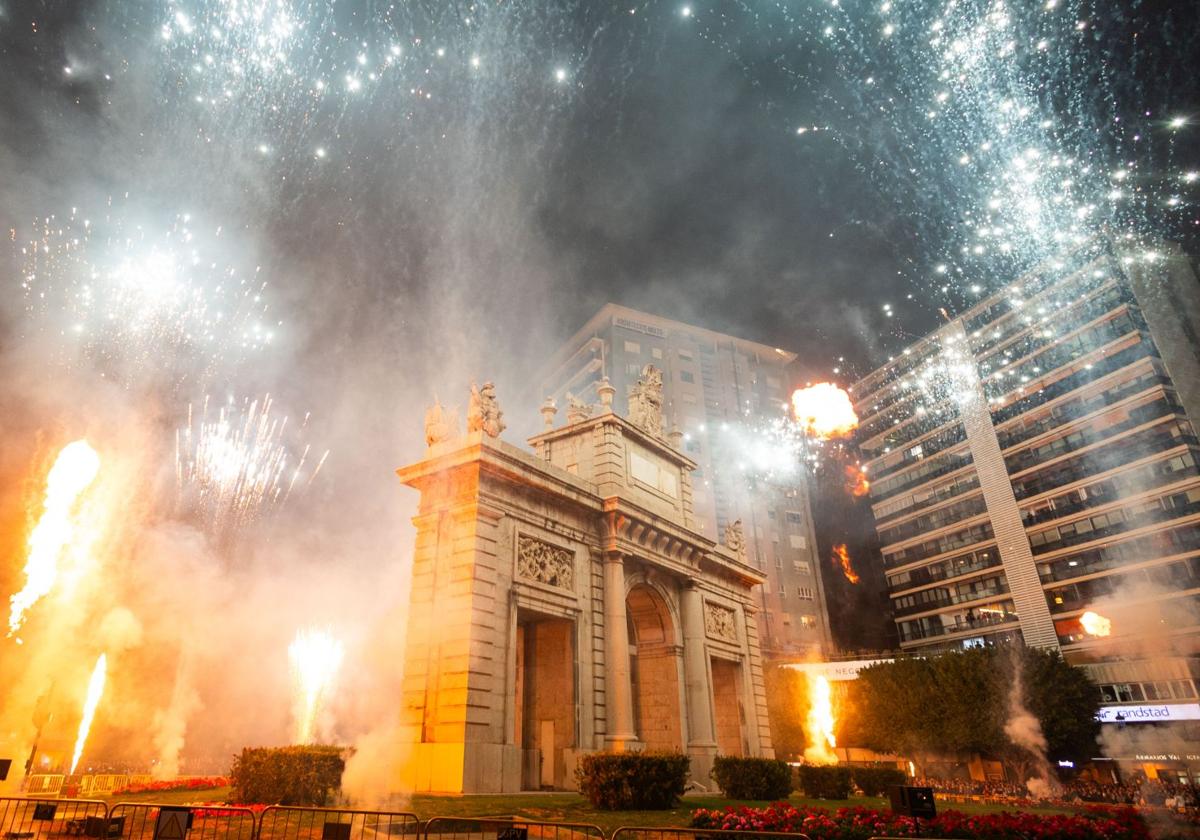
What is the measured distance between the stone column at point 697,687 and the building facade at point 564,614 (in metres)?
0.06

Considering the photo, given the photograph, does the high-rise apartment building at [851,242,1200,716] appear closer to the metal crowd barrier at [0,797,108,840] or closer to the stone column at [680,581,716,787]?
the stone column at [680,581,716,787]

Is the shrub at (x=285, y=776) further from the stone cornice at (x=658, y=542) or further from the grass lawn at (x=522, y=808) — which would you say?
the stone cornice at (x=658, y=542)

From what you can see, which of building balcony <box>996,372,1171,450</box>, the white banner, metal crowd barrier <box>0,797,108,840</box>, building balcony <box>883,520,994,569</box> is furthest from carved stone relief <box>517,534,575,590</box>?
building balcony <box>883,520,994,569</box>

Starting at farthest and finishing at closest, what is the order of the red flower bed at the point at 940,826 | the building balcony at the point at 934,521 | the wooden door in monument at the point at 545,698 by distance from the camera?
the building balcony at the point at 934,521 → the wooden door in monument at the point at 545,698 → the red flower bed at the point at 940,826

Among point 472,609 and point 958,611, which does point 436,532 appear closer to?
point 472,609

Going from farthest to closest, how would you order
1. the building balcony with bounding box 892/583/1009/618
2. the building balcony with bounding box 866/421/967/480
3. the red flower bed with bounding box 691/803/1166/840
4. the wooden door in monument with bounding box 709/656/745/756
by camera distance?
1. the building balcony with bounding box 866/421/967/480
2. the building balcony with bounding box 892/583/1009/618
3. the wooden door in monument with bounding box 709/656/745/756
4. the red flower bed with bounding box 691/803/1166/840

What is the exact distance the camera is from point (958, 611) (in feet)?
198

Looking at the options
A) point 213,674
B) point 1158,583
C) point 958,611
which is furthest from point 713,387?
point 213,674

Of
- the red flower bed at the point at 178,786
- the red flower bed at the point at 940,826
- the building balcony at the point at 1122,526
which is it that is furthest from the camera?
the building balcony at the point at 1122,526

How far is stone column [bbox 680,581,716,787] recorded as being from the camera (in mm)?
24406

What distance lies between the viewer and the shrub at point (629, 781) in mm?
14828

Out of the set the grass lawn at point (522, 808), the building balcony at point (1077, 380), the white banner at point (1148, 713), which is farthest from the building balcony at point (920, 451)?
the grass lawn at point (522, 808)

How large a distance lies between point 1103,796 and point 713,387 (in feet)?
156

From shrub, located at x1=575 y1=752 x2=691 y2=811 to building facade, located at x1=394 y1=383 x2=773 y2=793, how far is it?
3.19 m
